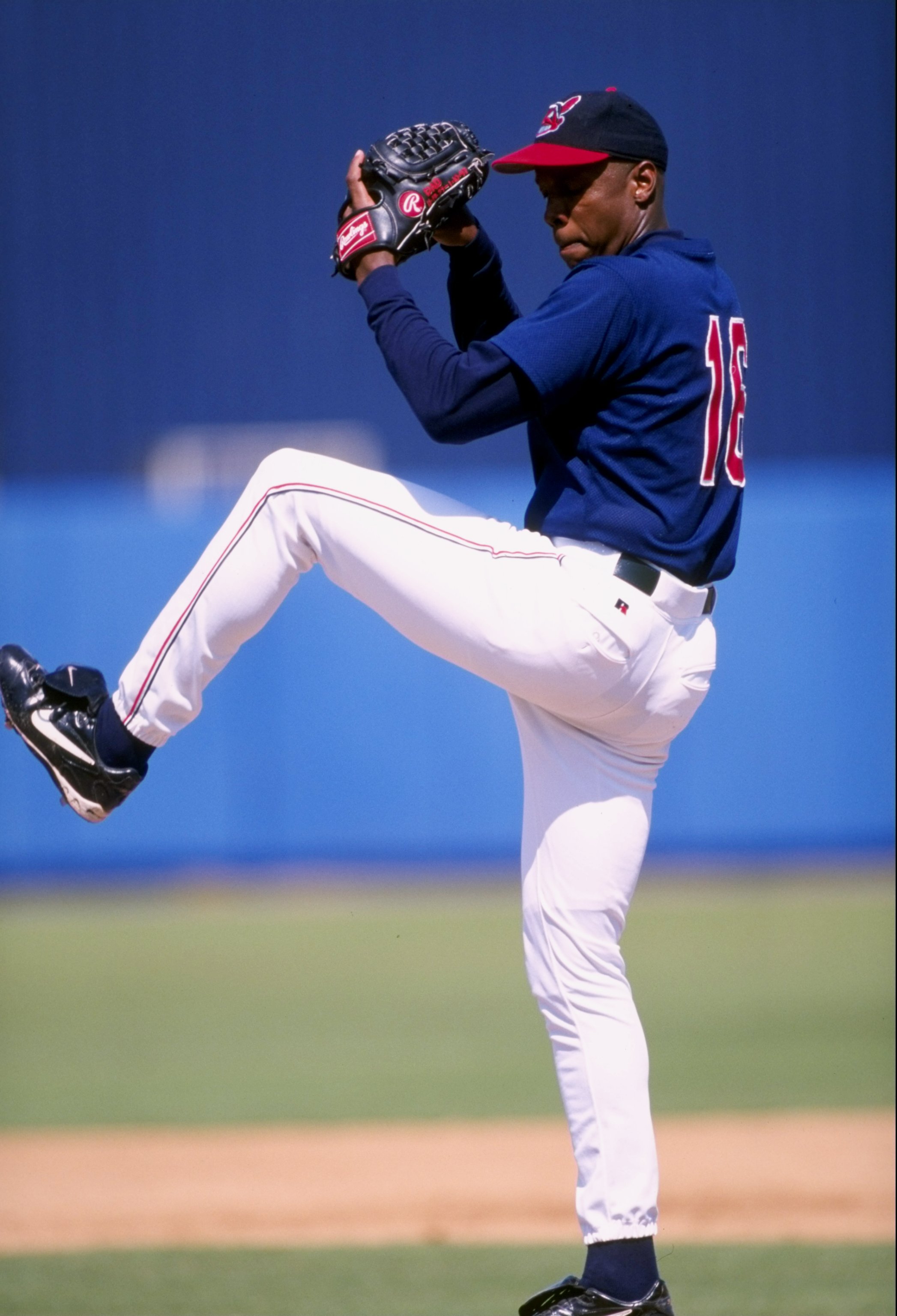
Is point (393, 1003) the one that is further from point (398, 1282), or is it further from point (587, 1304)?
point (587, 1304)

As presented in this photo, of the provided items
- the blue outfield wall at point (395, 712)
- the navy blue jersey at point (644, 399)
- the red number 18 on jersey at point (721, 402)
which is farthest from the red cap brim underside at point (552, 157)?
the blue outfield wall at point (395, 712)

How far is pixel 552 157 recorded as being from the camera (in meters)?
2.34

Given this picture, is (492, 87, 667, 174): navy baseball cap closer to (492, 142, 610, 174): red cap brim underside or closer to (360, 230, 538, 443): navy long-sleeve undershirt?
(492, 142, 610, 174): red cap brim underside

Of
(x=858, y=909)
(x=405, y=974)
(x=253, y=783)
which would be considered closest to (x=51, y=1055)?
(x=405, y=974)

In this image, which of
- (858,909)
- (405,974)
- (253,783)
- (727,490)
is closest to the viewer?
(727,490)

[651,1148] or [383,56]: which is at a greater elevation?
[383,56]

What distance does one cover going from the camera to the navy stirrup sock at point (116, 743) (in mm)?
2336

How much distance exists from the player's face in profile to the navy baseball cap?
19 millimetres

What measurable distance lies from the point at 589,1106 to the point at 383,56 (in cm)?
938

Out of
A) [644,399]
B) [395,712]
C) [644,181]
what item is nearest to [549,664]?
[644,399]

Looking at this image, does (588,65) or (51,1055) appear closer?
(51,1055)

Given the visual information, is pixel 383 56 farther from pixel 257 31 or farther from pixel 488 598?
pixel 488 598

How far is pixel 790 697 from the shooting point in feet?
29.0

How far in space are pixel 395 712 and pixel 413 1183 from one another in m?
4.54
